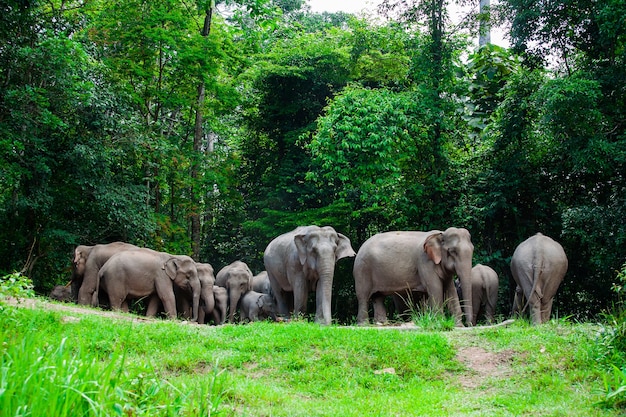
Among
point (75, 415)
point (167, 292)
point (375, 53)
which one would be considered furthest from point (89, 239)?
point (75, 415)

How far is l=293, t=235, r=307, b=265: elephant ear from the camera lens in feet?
44.1

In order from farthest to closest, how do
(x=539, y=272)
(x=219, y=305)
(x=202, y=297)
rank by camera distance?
1. (x=219, y=305)
2. (x=202, y=297)
3. (x=539, y=272)

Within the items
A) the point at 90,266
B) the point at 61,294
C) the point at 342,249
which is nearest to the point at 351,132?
the point at 342,249

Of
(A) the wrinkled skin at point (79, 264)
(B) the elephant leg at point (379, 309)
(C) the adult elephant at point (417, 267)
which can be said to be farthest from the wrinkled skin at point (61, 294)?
(B) the elephant leg at point (379, 309)

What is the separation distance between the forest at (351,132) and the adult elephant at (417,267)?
12.6 feet

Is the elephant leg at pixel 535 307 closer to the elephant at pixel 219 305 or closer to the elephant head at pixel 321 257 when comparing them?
the elephant head at pixel 321 257

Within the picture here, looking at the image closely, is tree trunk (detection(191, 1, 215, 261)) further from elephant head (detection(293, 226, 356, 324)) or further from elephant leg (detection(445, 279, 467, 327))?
elephant leg (detection(445, 279, 467, 327))

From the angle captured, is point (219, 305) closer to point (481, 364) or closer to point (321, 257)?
point (321, 257)

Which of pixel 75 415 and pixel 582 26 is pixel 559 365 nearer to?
pixel 75 415

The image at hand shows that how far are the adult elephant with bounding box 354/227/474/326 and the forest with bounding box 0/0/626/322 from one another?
3.85m

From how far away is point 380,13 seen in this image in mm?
20250

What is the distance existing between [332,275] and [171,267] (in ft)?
15.4

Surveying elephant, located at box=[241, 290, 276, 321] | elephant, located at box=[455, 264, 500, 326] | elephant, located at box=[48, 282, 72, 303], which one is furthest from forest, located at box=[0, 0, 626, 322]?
elephant, located at box=[241, 290, 276, 321]

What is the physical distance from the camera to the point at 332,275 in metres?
13.1
